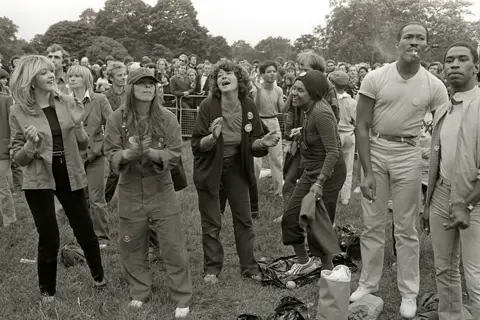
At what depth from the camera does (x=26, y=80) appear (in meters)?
4.23

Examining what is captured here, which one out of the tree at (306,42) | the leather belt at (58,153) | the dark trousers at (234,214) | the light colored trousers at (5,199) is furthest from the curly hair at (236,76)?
the tree at (306,42)

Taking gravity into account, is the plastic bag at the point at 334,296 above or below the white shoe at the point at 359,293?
above

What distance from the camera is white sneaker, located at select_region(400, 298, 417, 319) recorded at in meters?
4.21

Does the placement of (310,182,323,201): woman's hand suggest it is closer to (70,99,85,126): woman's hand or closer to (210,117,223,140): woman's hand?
(210,117,223,140): woman's hand

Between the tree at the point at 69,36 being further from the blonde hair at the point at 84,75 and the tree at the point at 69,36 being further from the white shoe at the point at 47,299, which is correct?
the white shoe at the point at 47,299

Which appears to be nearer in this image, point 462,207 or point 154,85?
point 462,207

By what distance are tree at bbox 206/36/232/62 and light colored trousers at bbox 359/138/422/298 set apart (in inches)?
2611

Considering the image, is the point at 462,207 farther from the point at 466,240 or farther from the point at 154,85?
the point at 154,85

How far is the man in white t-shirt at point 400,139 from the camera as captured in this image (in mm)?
4160

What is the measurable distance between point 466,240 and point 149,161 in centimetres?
255

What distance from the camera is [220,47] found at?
72438 millimetres

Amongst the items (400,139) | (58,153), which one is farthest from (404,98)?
(58,153)

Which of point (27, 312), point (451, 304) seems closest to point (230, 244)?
point (27, 312)

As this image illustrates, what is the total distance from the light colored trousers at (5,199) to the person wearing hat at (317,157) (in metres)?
4.08
